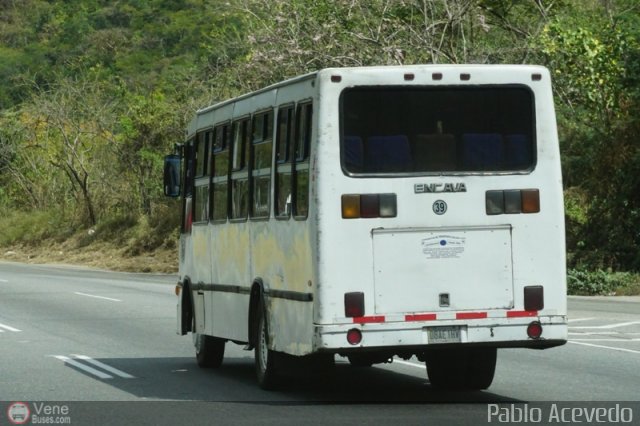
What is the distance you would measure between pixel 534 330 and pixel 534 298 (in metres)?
0.27

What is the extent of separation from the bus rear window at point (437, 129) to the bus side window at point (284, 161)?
781 mm

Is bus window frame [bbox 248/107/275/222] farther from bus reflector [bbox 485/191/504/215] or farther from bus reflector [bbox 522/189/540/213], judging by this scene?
bus reflector [bbox 522/189/540/213]

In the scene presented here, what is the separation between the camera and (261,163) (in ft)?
45.3

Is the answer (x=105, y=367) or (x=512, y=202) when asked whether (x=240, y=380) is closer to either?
(x=105, y=367)

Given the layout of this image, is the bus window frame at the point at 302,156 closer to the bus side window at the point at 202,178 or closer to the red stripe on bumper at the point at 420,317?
the red stripe on bumper at the point at 420,317

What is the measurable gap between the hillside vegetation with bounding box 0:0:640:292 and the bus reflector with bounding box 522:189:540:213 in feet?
61.8

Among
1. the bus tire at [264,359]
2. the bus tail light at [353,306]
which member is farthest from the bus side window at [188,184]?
the bus tail light at [353,306]

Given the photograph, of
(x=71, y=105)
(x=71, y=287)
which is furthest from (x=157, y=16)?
(x=71, y=287)

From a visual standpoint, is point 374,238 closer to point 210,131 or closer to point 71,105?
point 210,131

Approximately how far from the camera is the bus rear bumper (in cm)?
1201

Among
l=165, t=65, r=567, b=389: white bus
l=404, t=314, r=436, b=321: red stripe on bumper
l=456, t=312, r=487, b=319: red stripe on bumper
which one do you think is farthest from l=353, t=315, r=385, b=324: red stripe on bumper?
l=456, t=312, r=487, b=319: red stripe on bumper

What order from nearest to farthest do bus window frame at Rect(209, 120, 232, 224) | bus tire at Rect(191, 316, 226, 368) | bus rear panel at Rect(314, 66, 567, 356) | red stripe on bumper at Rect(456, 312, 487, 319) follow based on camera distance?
1. bus rear panel at Rect(314, 66, 567, 356)
2. red stripe on bumper at Rect(456, 312, 487, 319)
3. bus window frame at Rect(209, 120, 232, 224)
4. bus tire at Rect(191, 316, 226, 368)

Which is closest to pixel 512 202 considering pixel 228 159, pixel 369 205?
pixel 369 205

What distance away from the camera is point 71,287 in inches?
1321
